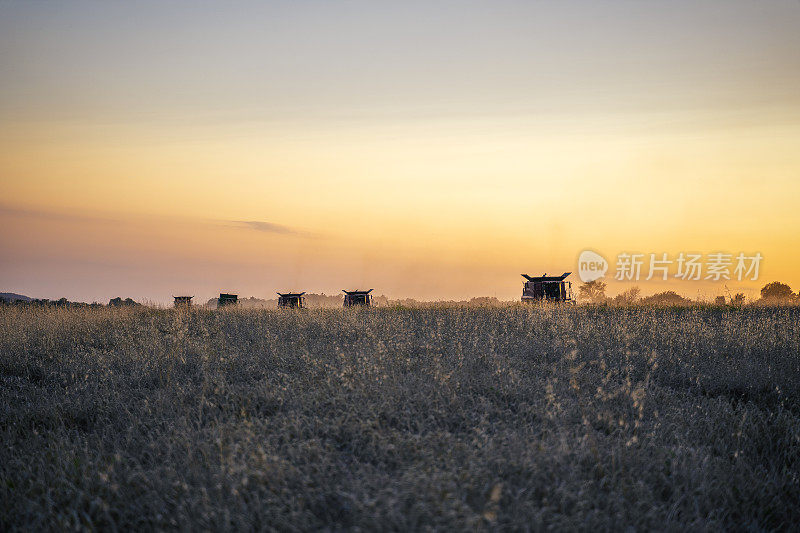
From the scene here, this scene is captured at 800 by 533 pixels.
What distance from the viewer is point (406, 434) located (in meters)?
4.13

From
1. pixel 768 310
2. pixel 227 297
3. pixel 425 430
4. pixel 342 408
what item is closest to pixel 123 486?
pixel 342 408

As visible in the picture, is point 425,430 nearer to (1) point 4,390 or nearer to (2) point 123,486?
(2) point 123,486

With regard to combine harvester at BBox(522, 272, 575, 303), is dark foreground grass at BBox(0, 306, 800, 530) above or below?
below

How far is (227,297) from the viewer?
86.2 ft

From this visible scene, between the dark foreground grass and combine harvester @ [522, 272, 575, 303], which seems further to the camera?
combine harvester @ [522, 272, 575, 303]

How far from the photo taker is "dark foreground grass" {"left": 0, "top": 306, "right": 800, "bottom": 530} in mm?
3254

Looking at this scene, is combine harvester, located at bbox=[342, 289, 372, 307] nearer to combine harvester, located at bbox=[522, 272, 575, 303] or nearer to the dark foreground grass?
combine harvester, located at bbox=[522, 272, 575, 303]

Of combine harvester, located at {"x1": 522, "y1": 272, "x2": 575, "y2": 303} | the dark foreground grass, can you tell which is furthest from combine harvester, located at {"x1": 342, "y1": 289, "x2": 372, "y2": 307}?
the dark foreground grass

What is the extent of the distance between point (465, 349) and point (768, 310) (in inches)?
440

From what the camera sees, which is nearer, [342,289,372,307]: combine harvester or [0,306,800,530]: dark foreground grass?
[0,306,800,530]: dark foreground grass

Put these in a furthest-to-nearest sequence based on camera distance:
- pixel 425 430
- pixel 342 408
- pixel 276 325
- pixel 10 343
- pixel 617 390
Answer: pixel 276 325 < pixel 10 343 < pixel 617 390 < pixel 342 408 < pixel 425 430

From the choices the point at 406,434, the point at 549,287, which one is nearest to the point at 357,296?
the point at 549,287

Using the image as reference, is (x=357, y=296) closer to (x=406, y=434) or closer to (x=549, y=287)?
(x=549, y=287)

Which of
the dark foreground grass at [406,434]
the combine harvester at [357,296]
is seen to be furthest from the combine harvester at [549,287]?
the dark foreground grass at [406,434]
